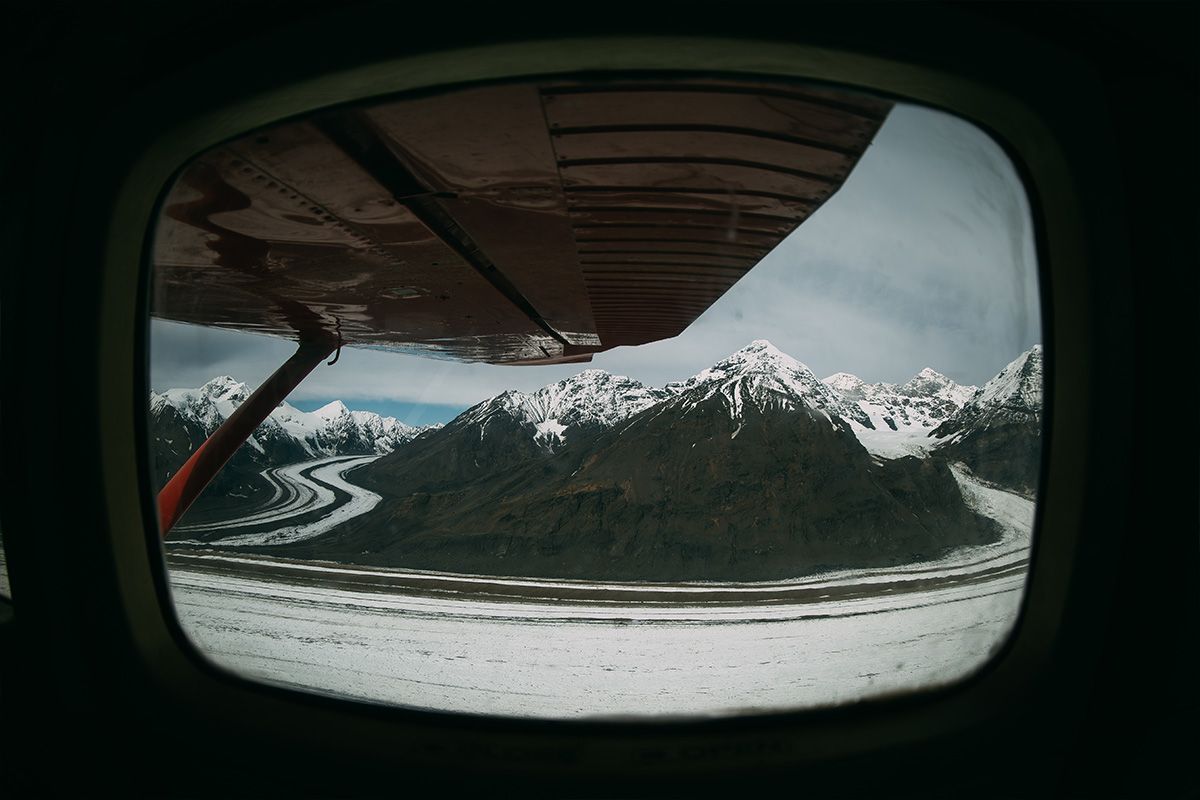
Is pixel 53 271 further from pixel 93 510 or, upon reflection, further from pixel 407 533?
pixel 407 533

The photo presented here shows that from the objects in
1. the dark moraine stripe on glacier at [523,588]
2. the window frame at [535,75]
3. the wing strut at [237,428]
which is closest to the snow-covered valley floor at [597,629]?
the dark moraine stripe on glacier at [523,588]

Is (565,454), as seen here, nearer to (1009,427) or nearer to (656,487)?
(656,487)

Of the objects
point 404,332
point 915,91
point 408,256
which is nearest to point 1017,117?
point 915,91

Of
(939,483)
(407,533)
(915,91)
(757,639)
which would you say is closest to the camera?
(915,91)

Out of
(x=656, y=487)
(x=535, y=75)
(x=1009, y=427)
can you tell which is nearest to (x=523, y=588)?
(x=656, y=487)

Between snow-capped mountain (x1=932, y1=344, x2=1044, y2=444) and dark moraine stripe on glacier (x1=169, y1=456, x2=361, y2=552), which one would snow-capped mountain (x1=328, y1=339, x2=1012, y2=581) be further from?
snow-capped mountain (x1=932, y1=344, x2=1044, y2=444)

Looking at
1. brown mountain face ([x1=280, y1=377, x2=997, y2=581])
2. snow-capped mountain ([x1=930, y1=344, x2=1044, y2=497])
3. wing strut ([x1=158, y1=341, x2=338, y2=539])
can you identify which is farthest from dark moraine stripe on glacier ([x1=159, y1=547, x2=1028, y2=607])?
snow-capped mountain ([x1=930, y1=344, x2=1044, y2=497])

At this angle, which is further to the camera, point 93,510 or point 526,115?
point 93,510
